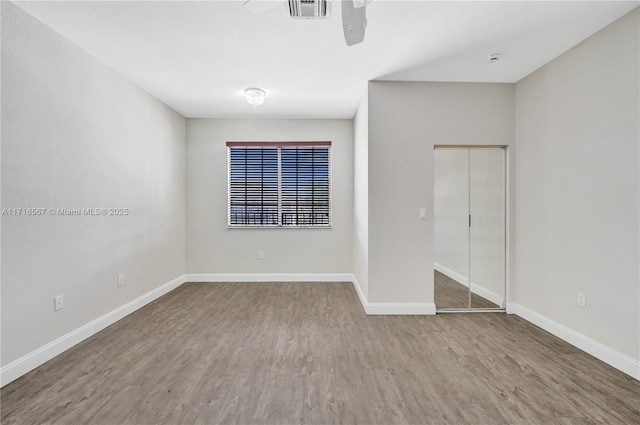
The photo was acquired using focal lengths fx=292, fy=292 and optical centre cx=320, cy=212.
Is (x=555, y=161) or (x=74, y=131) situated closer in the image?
(x=74, y=131)

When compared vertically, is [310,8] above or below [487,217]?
above

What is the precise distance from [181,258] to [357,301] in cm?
280

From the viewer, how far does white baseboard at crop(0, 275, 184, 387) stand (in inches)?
79.2

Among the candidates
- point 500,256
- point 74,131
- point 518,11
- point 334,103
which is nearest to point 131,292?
point 74,131

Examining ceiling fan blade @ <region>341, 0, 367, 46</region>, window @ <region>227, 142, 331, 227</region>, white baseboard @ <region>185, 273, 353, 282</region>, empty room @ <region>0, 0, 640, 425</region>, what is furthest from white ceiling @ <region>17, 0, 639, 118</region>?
white baseboard @ <region>185, 273, 353, 282</region>

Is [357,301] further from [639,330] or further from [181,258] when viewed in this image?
[181,258]

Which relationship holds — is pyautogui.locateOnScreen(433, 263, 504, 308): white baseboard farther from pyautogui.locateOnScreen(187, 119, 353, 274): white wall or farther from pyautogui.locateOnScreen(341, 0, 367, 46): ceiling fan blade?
pyautogui.locateOnScreen(341, 0, 367, 46): ceiling fan blade

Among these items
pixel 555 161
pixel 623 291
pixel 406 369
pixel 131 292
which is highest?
pixel 555 161

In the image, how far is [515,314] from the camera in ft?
10.8

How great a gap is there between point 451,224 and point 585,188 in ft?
3.94

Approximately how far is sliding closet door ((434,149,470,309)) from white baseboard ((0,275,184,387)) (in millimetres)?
3471

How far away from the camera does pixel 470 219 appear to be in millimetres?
3363

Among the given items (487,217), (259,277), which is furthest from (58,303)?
(487,217)

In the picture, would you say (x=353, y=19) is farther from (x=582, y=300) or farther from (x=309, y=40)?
(x=582, y=300)
